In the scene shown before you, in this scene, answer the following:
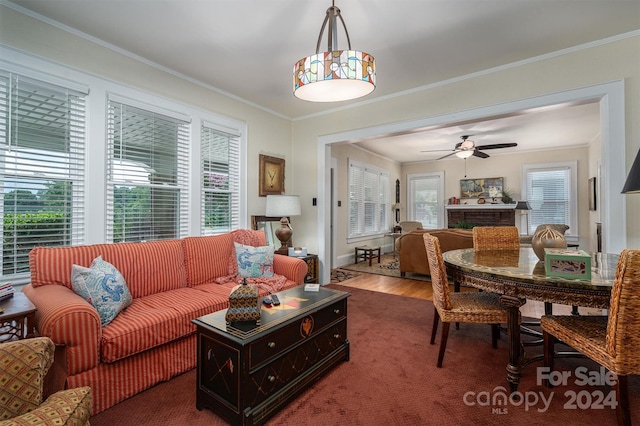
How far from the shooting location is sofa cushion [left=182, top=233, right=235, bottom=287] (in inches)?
116

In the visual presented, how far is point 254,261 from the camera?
309 centimetres

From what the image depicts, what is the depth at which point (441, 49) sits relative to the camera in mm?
2977

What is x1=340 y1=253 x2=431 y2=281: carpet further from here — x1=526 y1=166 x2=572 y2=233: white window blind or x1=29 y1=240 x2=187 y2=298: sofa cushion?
x1=29 y1=240 x2=187 y2=298: sofa cushion

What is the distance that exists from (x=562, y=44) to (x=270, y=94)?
319cm

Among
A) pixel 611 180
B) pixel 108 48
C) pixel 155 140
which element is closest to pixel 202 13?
pixel 108 48

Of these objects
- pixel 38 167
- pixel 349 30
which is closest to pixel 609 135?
pixel 349 30

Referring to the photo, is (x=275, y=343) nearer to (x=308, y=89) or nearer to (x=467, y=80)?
(x=308, y=89)

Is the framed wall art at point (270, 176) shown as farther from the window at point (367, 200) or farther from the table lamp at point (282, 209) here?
the window at point (367, 200)

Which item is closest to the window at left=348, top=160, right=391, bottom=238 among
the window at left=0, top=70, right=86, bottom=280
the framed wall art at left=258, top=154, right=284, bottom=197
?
the framed wall art at left=258, top=154, right=284, bottom=197

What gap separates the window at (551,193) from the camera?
6.93 meters

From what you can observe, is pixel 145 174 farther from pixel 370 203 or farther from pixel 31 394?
pixel 370 203

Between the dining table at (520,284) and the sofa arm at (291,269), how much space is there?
1470 mm

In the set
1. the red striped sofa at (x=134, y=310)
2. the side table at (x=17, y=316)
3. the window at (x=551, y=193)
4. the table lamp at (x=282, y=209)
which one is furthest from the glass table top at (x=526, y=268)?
the window at (x=551, y=193)

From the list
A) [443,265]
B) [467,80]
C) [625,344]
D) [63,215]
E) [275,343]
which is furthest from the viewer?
[467,80]
